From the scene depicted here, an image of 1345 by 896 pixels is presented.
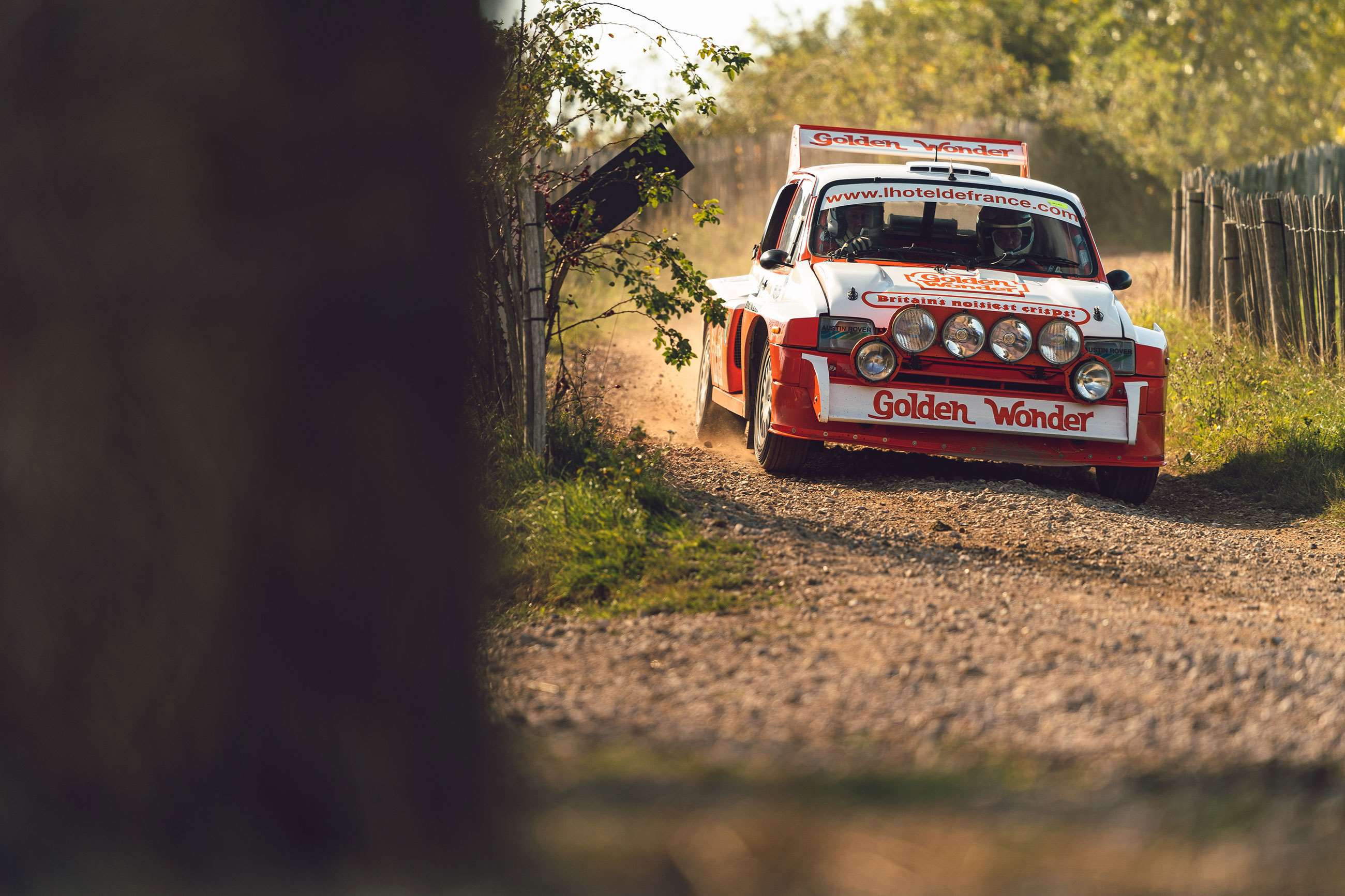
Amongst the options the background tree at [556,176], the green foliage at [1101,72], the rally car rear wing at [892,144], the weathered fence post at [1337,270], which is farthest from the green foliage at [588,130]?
the green foliage at [1101,72]

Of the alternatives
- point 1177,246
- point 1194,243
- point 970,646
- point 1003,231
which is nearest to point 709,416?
point 1003,231

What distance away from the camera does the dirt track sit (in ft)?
12.5

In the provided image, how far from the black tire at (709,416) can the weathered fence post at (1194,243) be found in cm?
591

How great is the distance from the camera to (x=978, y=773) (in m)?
3.42

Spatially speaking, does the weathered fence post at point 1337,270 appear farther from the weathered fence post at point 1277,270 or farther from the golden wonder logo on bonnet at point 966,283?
the golden wonder logo on bonnet at point 966,283

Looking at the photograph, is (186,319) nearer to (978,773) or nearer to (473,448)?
(473,448)

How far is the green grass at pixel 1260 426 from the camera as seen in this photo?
8750mm

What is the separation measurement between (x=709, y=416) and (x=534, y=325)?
348cm

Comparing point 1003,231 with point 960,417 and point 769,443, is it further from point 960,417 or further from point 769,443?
point 769,443

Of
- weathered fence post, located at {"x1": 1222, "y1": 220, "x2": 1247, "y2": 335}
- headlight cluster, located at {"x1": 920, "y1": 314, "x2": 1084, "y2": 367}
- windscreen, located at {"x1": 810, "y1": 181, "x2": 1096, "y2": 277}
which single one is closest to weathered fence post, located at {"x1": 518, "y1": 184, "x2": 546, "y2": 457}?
headlight cluster, located at {"x1": 920, "y1": 314, "x2": 1084, "y2": 367}

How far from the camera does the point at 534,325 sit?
7020 mm

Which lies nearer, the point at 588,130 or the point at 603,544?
the point at 603,544

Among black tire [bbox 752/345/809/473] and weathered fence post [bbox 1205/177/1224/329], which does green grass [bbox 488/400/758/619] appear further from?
weathered fence post [bbox 1205/177/1224/329]

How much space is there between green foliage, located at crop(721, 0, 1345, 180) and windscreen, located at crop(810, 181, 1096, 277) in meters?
22.6
